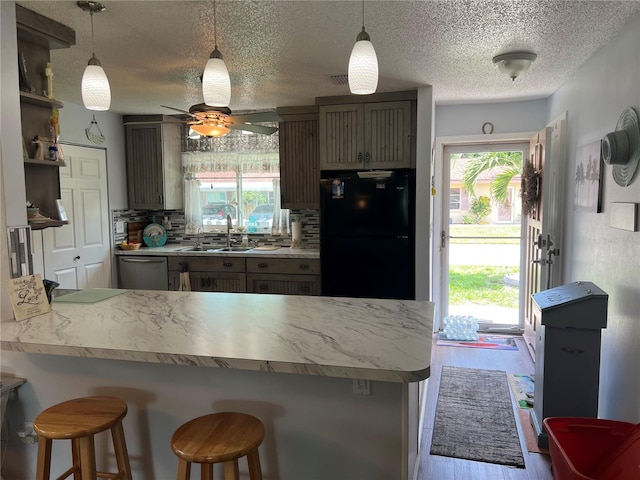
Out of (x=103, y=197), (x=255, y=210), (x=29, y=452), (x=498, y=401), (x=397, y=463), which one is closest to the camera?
(x=397, y=463)

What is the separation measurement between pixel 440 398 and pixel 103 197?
3658 millimetres

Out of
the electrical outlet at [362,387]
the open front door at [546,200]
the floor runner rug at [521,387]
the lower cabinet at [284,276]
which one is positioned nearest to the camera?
the electrical outlet at [362,387]

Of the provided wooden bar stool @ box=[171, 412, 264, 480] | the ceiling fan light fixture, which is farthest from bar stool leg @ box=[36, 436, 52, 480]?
the ceiling fan light fixture

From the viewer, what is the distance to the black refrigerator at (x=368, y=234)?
412cm

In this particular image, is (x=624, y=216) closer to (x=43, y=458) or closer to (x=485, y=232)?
(x=485, y=232)

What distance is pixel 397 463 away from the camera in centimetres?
180

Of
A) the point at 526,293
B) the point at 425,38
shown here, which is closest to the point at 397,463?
the point at 425,38

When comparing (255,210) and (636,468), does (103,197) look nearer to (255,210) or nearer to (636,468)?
(255,210)

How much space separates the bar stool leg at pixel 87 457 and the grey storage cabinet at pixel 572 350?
223 centimetres

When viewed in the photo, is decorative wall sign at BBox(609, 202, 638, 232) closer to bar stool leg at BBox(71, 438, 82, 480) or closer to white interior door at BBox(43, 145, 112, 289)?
bar stool leg at BBox(71, 438, 82, 480)

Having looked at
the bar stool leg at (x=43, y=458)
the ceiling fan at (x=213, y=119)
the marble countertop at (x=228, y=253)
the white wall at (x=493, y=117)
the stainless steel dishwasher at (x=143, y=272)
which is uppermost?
the white wall at (x=493, y=117)

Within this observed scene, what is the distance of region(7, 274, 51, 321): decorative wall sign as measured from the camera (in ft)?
6.76

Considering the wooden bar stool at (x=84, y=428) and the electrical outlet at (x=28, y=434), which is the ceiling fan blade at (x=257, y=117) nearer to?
the wooden bar stool at (x=84, y=428)

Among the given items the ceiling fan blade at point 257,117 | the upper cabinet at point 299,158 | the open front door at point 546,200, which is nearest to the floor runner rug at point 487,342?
the open front door at point 546,200
